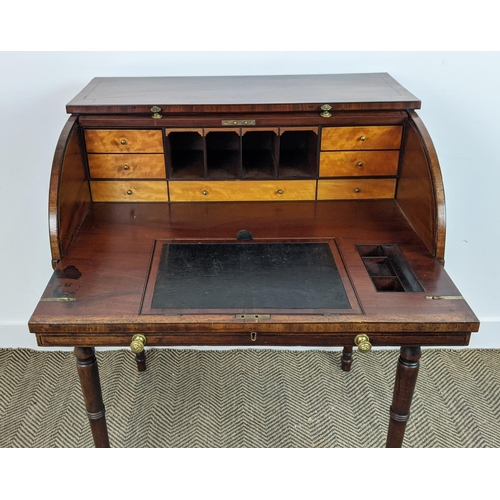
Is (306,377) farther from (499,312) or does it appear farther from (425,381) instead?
(499,312)

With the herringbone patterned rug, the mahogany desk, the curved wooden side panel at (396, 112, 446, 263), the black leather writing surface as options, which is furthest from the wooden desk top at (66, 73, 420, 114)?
the herringbone patterned rug

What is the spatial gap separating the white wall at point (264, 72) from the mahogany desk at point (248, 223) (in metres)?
0.13

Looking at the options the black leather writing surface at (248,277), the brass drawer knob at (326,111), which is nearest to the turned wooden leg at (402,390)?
the black leather writing surface at (248,277)

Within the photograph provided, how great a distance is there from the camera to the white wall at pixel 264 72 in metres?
2.12

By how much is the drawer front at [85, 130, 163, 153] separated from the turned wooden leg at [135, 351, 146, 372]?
1.06 metres

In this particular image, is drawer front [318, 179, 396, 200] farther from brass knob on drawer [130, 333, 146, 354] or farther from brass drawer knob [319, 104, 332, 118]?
brass knob on drawer [130, 333, 146, 354]

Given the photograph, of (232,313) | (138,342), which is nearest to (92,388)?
(138,342)

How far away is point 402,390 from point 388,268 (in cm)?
35

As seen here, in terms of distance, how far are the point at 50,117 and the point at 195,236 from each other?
3.03ft

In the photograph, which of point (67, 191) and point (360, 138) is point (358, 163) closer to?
point (360, 138)

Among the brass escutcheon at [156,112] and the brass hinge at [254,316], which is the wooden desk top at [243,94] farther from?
the brass hinge at [254,316]

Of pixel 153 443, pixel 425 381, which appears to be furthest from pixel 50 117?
pixel 425 381

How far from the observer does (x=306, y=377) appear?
2.51 metres

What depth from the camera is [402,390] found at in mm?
1566
